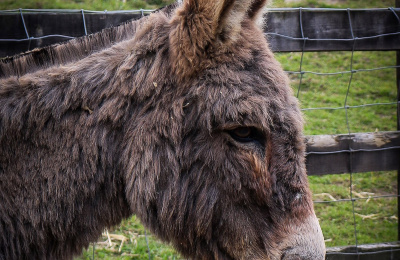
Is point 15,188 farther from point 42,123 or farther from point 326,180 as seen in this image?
point 326,180

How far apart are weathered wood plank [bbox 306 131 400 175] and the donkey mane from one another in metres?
2.28

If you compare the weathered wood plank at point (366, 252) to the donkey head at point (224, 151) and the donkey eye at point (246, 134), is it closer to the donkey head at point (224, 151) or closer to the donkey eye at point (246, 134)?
the donkey head at point (224, 151)

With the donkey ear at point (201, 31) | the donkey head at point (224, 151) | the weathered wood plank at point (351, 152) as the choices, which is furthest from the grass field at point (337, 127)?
the weathered wood plank at point (351, 152)

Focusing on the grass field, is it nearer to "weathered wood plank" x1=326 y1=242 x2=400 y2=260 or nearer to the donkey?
"weathered wood plank" x1=326 y1=242 x2=400 y2=260

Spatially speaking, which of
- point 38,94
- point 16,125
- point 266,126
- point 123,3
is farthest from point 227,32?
point 123,3

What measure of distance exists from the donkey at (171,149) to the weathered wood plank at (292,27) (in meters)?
1.18

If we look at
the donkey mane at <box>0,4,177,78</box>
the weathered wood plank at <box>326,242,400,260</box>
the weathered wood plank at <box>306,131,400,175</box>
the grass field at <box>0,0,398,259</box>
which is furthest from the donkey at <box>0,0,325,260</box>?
the weathered wood plank at <box>326,242,400,260</box>

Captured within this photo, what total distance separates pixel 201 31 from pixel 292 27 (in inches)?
74.4

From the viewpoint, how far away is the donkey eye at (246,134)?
82.2 inches

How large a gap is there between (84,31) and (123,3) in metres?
4.68

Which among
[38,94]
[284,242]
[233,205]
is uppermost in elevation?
[38,94]

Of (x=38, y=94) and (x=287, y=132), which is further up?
(x=38, y=94)

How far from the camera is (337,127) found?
704 cm

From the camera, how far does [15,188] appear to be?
2.07 m
